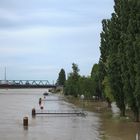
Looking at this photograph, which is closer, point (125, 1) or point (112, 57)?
point (125, 1)

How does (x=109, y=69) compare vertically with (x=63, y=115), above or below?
above

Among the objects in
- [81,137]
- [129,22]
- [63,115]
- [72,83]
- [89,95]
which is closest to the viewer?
[81,137]

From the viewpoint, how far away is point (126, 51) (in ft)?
167

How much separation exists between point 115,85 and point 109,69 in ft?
6.71

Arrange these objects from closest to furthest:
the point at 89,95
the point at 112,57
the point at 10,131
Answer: the point at 10,131 < the point at 112,57 < the point at 89,95

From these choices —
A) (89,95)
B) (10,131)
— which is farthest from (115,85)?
(89,95)

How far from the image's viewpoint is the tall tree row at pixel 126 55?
4899 centimetres

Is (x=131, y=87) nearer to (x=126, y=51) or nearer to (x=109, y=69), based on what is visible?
(x=126, y=51)

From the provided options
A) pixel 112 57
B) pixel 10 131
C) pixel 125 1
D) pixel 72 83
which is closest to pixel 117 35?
pixel 112 57

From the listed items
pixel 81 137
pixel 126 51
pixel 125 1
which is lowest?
pixel 81 137

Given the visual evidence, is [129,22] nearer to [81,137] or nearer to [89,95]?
[81,137]

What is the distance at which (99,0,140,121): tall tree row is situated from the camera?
4899cm

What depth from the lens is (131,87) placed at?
170 ft

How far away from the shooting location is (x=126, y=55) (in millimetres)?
51406
